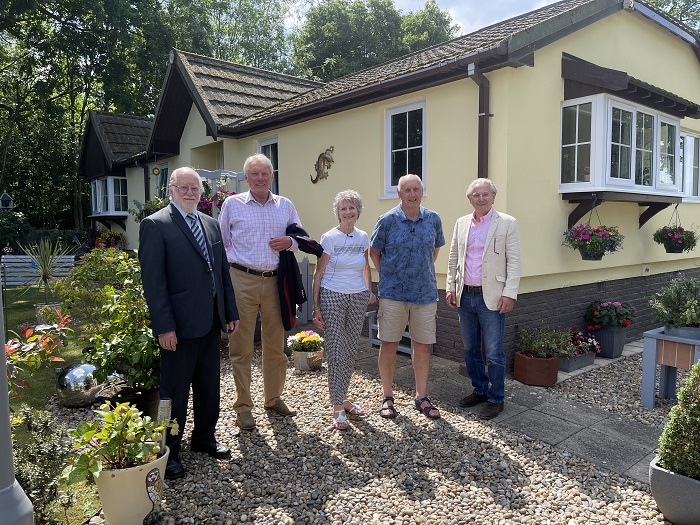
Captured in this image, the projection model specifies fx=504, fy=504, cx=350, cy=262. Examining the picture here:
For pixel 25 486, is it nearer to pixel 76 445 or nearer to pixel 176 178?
pixel 76 445

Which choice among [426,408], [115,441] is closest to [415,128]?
[426,408]

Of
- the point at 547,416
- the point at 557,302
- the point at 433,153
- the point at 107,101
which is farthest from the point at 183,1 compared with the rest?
the point at 547,416

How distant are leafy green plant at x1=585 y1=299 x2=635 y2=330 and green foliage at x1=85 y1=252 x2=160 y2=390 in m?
5.74

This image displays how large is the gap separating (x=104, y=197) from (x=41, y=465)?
55.1 ft

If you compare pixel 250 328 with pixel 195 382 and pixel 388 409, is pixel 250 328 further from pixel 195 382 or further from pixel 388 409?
pixel 388 409

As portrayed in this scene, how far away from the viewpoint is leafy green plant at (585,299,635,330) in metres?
6.84

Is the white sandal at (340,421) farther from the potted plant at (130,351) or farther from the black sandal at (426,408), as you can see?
the potted plant at (130,351)

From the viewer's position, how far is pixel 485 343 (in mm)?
4656

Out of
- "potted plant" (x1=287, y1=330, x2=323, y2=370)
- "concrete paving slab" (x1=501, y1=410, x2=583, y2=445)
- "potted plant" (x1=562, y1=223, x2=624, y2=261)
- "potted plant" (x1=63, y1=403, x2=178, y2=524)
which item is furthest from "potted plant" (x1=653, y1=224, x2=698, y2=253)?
"potted plant" (x1=63, y1=403, x2=178, y2=524)

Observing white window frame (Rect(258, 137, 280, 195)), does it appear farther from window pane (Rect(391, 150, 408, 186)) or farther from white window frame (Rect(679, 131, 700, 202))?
white window frame (Rect(679, 131, 700, 202))

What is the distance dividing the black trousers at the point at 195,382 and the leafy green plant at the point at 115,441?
0.55 meters

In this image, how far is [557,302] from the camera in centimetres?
661

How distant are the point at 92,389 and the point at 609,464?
455cm

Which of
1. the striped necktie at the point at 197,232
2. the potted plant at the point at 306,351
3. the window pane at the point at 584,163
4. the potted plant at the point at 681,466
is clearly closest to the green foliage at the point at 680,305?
the window pane at the point at 584,163
